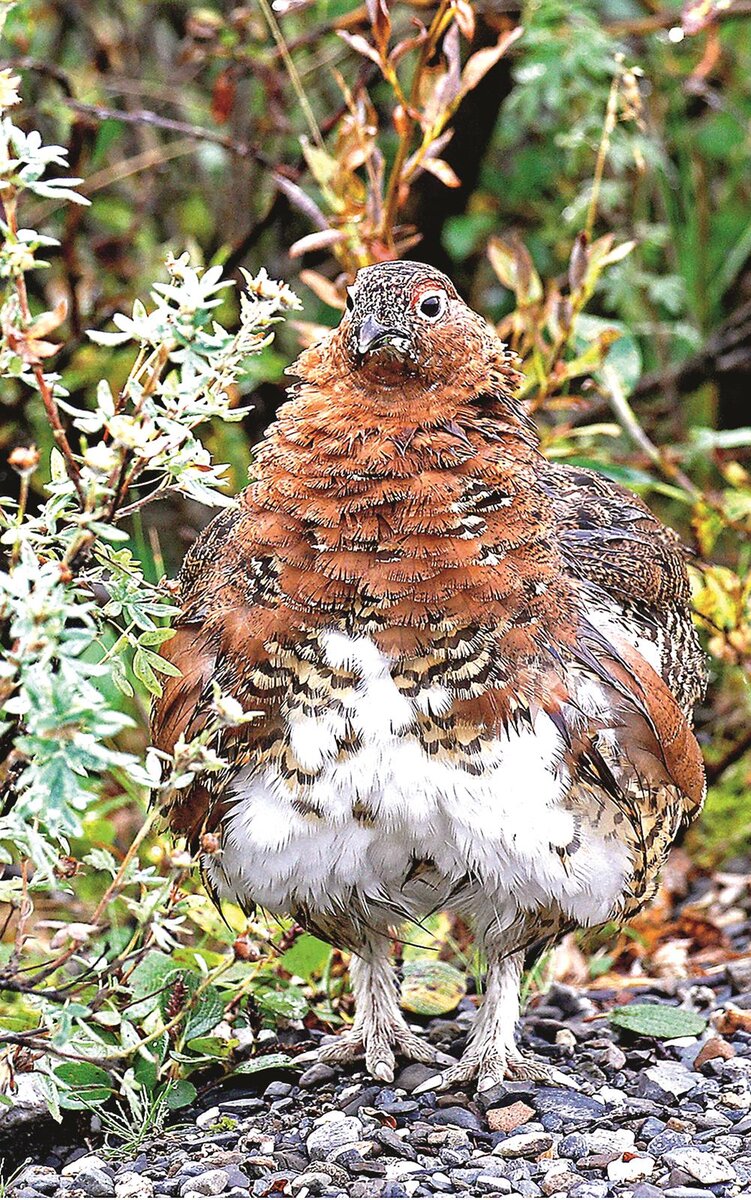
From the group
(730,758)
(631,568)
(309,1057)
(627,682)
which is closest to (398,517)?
(627,682)

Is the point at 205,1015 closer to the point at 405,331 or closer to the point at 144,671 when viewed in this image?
the point at 144,671

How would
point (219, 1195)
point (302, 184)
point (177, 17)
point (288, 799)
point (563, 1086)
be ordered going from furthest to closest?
point (177, 17) → point (302, 184) → point (563, 1086) → point (288, 799) → point (219, 1195)

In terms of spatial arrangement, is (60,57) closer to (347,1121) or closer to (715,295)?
(715,295)

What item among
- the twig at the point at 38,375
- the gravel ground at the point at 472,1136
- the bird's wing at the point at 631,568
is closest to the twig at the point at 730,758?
the bird's wing at the point at 631,568

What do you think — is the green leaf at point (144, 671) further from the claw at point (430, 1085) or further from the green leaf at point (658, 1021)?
the green leaf at point (658, 1021)

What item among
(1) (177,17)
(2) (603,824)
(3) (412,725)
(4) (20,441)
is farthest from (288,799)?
(1) (177,17)

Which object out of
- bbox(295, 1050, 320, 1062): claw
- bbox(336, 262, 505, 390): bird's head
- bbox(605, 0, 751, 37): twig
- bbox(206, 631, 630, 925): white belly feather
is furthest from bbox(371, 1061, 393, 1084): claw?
bbox(605, 0, 751, 37): twig

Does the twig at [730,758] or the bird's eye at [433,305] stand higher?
the bird's eye at [433,305]
